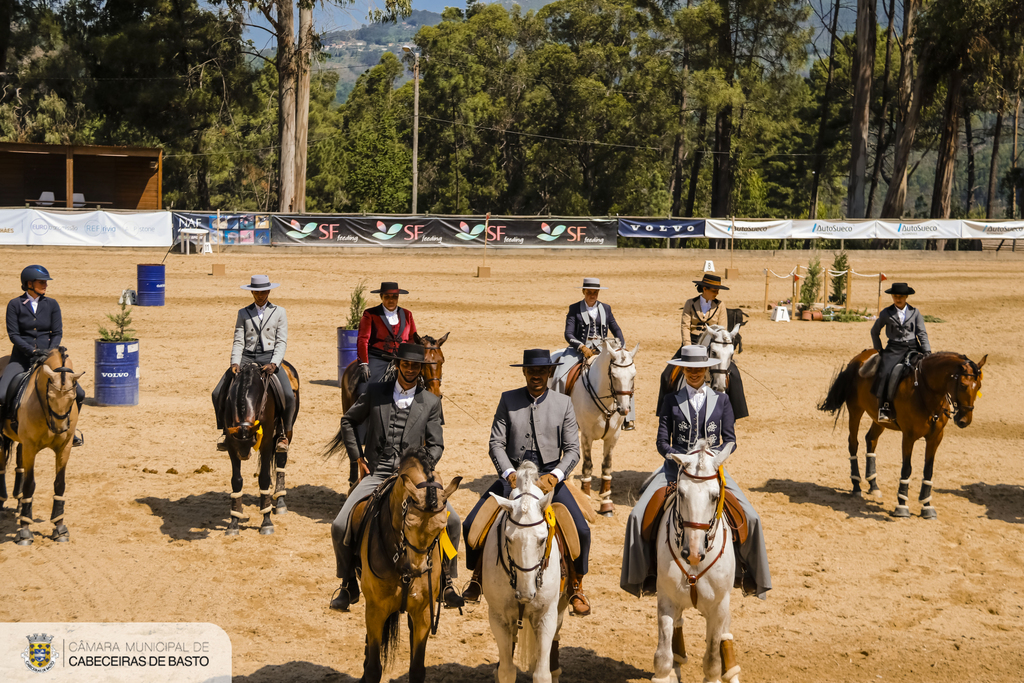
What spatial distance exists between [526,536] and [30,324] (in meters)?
7.45

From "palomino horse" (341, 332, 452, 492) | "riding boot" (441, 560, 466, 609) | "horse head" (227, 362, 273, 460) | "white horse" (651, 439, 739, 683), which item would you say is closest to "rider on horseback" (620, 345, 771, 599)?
"white horse" (651, 439, 739, 683)

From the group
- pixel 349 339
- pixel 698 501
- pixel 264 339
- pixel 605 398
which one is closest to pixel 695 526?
pixel 698 501

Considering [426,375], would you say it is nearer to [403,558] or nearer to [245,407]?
[245,407]

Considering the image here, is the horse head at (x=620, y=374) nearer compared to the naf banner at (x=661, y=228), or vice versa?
the horse head at (x=620, y=374)

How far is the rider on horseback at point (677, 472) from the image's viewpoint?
7.31m

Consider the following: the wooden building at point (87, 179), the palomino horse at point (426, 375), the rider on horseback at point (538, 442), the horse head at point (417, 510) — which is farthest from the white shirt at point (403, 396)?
the wooden building at point (87, 179)

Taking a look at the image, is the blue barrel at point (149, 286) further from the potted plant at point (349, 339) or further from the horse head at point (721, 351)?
the horse head at point (721, 351)

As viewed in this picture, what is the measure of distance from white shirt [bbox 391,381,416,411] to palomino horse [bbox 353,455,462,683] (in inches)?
29.8

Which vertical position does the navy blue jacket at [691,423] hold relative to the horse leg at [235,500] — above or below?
above

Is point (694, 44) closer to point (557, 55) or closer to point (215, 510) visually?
point (557, 55)

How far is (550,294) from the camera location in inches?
1240

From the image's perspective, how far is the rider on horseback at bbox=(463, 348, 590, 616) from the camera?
7160mm

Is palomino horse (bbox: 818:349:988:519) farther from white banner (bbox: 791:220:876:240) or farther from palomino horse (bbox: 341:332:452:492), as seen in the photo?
white banner (bbox: 791:220:876:240)

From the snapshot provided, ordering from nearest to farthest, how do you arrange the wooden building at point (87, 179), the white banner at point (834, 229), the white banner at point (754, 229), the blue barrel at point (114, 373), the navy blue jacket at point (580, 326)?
the navy blue jacket at point (580, 326), the blue barrel at point (114, 373), the white banner at point (754, 229), the white banner at point (834, 229), the wooden building at point (87, 179)
